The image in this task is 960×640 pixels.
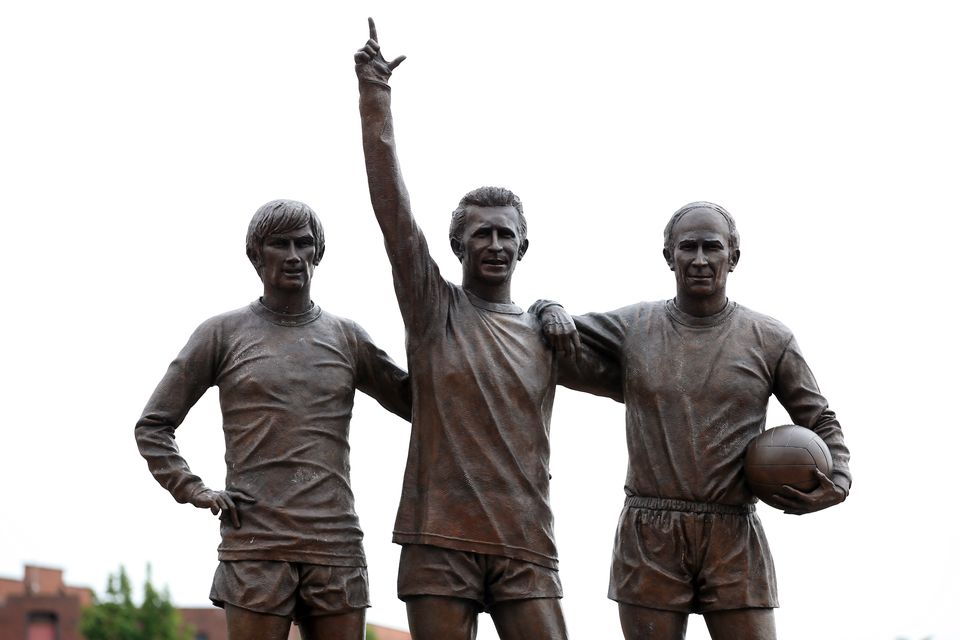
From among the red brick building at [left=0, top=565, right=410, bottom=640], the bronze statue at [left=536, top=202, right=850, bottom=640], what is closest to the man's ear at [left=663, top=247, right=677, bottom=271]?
the bronze statue at [left=536, top=202, right=850, bottom=640]

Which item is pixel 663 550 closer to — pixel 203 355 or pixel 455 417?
pixel 455 417

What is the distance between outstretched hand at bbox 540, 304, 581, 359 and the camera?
867cm

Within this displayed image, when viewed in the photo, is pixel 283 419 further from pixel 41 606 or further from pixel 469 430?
pixel 41 606

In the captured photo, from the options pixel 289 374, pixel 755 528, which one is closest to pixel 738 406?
pixel 755 528

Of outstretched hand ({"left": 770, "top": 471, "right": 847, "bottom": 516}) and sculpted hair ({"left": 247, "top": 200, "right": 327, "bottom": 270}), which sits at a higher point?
sculpted hair ({"left": 247, "top": 200, "right": 327, "bottom": 270})

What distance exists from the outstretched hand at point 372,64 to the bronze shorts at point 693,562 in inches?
107

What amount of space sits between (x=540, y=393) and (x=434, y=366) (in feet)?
1.94

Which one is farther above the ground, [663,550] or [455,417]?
[455,417]

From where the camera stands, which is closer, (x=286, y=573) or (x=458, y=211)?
(x=286, y=573)

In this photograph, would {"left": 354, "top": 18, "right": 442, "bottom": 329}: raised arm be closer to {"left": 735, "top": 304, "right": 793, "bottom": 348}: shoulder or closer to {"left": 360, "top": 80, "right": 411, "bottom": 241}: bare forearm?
{"left": 360, "top": 80, "right": 411, "bottom": 241}: bare forearm

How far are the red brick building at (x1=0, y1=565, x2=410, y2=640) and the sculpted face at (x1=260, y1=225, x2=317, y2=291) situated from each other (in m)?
19.3

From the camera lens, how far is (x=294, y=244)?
8.69 m

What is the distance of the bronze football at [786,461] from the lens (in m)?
8.41

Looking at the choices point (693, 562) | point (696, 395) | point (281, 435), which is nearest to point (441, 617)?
point (281, 435)
